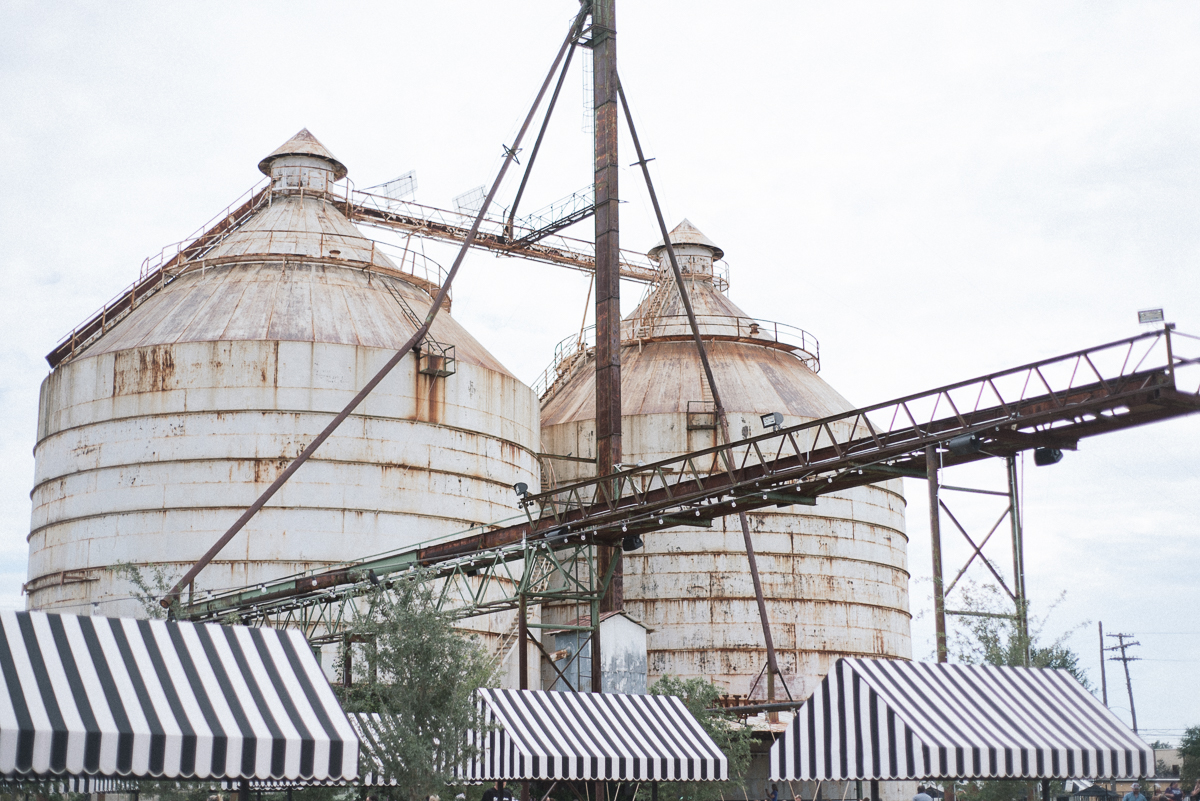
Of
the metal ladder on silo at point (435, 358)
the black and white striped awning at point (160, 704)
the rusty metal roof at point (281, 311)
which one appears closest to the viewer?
the black and white striped awning at point (160, 704)

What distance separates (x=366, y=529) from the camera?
33375 mm

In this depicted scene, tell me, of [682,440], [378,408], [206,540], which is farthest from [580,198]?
[206,540]

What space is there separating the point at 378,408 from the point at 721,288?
21869mm

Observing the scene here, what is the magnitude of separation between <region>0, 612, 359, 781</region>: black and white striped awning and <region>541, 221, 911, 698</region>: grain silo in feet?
94.1

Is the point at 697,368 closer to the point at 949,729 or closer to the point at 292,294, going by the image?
the point at 292,294

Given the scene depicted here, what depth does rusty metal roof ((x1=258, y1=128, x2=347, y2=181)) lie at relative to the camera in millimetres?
43156

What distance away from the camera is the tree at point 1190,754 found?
5208cm

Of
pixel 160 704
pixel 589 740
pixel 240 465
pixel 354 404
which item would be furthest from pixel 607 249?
pixel 160 704

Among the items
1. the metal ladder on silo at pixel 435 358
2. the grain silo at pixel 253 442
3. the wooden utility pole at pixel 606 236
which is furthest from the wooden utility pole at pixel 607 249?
the metal ladder on silo at pixel 435 358

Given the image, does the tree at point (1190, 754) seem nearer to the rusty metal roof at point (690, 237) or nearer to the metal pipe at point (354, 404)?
the rusty metal roof at point (690, 237)

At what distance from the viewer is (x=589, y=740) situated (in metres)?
17.9

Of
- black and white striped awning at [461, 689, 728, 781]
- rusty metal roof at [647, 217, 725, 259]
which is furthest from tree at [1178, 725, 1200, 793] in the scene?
black and white striped awning at [461, 689, 728, 781]

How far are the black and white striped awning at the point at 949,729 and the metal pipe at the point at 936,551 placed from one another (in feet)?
13.6

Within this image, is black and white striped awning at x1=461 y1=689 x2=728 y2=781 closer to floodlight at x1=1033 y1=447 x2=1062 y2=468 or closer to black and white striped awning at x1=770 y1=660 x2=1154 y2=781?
black and white striped awning at x1=770 y1=660 x2=1154 y2=781
